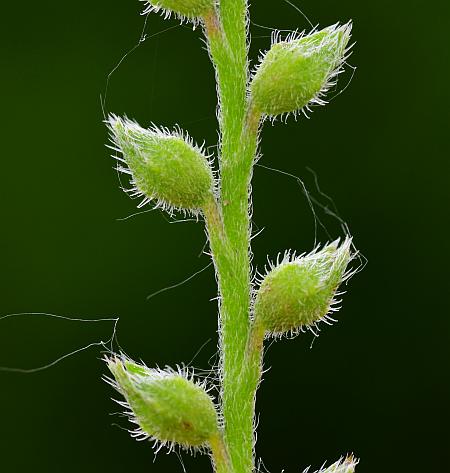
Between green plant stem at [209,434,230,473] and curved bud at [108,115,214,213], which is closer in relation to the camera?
green plant stem at [209,434,230,473]

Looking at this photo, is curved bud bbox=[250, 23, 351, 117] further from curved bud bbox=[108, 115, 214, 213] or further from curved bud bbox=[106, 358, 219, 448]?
curved bud bbox=[106, 358, 219, 448]

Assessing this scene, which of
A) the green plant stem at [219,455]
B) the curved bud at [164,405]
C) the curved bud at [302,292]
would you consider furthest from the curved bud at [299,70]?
the green plant stem at [219,455]

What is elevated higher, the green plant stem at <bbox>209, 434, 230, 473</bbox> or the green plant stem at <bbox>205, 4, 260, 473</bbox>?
the green plant stem at <bbox>205, 4, 260, 473</bbox>

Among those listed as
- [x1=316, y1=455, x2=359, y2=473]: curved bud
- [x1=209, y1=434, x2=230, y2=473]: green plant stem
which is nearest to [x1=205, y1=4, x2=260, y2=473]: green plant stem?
[x1=209, y1=434, x2=230, y2=473]: green plant stem

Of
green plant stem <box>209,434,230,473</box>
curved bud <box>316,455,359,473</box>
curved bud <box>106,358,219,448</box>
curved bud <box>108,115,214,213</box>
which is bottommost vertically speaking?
curved bud <box>316,455,359,473</box>
